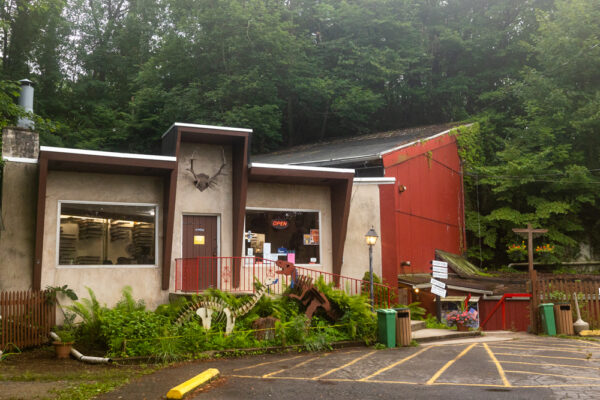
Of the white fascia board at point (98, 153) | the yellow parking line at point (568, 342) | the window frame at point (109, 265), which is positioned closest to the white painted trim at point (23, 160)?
the white fascia board at point (98, 153)

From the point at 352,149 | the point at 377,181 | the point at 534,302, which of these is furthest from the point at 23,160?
the point at 534,302

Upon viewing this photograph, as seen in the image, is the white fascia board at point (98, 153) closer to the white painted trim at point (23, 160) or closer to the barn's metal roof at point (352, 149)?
the white painted trim at point (23, 160)

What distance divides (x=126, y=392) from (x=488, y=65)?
35.1 metres

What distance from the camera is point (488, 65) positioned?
37.5 meters

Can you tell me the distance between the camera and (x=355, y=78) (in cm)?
3619

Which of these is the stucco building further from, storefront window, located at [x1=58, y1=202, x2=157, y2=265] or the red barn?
the red barn

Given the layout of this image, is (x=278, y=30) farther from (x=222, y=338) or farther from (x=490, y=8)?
(x=222, y=338)

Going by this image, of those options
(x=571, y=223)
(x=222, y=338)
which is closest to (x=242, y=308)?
(x=222, y=338)

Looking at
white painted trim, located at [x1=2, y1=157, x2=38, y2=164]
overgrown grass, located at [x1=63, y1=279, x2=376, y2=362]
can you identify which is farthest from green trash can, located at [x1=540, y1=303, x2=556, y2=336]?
white painted trim, located at [x1=2, y1=157, x2=38, y2=164]

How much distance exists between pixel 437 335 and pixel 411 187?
7.80m

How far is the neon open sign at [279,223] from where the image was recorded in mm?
16844

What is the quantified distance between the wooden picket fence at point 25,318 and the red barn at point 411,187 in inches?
359

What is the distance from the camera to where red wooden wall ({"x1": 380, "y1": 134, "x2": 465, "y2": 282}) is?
18.0 m

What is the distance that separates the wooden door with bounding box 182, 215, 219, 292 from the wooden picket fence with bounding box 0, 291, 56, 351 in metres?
3.45
